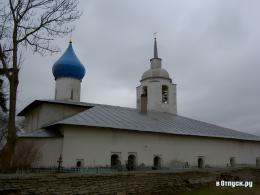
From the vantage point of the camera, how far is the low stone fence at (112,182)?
7.30 m

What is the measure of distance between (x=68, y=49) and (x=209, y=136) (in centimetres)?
955

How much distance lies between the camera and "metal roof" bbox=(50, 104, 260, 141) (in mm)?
14402

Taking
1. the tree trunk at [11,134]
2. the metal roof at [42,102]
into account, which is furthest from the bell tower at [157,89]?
the tree trunk at [11,134]

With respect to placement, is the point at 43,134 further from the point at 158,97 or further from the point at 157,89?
the point at 157,89

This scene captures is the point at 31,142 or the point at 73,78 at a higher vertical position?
the point at 73,78

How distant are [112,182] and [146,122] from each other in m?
7.93

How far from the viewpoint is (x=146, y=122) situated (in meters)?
17.0

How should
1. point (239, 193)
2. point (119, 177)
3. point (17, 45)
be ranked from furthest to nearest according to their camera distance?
point (239, 193) < point (17, 45) < point (119, 177)

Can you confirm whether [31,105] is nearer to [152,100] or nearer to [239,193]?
[152,100]

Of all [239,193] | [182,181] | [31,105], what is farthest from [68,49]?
[239,193]

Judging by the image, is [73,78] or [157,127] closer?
[157,127]

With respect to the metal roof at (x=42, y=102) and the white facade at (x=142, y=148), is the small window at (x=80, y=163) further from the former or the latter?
the metal roof at (x=42, y=102)

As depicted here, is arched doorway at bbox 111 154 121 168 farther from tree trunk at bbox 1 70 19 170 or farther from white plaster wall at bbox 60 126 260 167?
tree trunk at bbox 1 70 19 170

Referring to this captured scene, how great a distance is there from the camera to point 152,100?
71.5 feet
